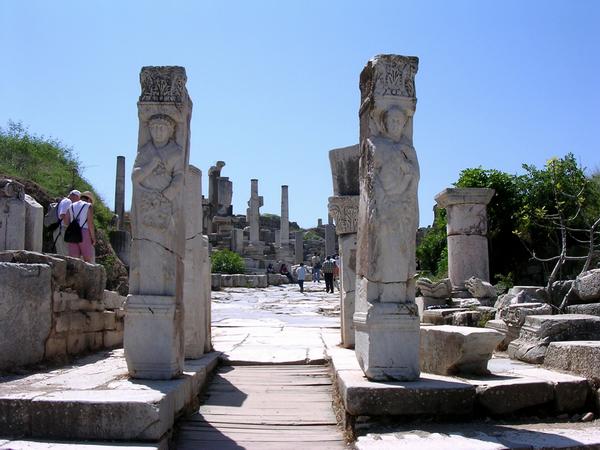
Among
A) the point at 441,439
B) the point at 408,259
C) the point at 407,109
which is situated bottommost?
the point at 441,439

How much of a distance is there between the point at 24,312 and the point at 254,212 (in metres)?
39.6

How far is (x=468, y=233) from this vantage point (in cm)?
1260

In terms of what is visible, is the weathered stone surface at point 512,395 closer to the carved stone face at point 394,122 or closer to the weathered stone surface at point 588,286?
the carved stone face at point 394,122

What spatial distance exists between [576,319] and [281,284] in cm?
2360

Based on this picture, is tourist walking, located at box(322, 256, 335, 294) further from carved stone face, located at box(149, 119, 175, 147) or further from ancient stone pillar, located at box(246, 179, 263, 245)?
ancient stone pillar, located at box(246, 179, 263, 245)

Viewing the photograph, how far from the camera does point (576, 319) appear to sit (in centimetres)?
622

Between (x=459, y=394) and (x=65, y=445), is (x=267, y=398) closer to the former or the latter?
(x=459, y=394)

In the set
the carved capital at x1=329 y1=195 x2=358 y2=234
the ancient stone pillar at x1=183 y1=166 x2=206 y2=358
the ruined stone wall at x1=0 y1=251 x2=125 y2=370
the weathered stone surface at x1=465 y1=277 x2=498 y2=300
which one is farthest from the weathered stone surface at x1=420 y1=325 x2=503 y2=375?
the weathered stone surface at x1=465 y1=277 x2=498 y2=300

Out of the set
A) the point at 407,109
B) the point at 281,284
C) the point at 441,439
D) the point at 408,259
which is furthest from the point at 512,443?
the point at 281,284

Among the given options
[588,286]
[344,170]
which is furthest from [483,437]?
[588,286]

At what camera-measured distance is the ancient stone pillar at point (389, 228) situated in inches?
183

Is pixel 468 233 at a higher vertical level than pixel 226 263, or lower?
higher

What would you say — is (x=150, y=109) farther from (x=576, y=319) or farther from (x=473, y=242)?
(x=473, y=242)

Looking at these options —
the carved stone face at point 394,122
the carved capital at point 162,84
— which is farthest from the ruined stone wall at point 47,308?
the carved stone face at point 394,122
